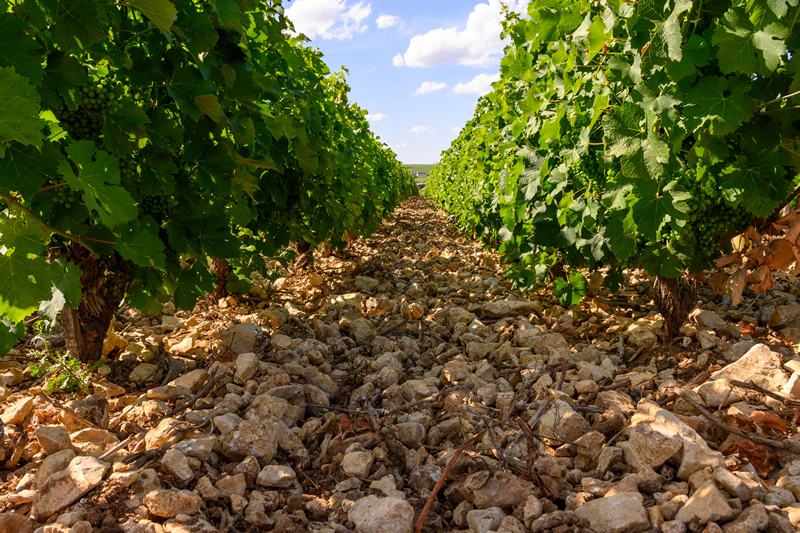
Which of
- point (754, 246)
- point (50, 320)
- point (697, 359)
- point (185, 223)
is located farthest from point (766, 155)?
point (50, 320)

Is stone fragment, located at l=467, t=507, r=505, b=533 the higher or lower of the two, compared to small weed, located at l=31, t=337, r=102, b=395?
lower

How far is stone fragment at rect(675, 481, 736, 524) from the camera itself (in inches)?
50.0

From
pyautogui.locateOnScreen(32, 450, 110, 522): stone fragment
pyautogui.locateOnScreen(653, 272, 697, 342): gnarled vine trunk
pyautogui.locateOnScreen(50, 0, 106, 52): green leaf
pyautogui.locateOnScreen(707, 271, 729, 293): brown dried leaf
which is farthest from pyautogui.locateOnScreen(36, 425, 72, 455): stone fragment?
pyautogui.locateOnScreen(653, 272, 697, 342): gnarled vine trunk

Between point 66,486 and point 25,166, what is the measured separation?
1.01m

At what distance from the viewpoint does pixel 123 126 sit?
1.72 meters

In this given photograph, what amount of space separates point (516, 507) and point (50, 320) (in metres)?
2.00

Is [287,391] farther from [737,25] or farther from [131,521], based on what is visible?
[737,25]

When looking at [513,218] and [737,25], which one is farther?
[513,218]

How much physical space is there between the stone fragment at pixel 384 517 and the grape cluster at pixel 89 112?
1.67 meters

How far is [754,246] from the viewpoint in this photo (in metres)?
2.14

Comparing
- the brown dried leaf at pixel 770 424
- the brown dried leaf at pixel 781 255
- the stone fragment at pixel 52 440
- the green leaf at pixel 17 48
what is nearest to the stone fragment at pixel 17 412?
the stone fragment at pixel 52 440

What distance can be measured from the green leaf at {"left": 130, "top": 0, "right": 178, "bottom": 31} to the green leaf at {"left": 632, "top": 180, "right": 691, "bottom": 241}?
1.97 meters

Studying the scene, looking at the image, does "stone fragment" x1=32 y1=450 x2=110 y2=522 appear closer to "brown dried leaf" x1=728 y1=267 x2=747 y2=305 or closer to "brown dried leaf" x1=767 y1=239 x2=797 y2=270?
"brown dried leaf" x1=728 y1=267 x2=747 y2=305

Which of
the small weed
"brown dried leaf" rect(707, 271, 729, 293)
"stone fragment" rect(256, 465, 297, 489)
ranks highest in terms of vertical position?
"brown dried leaf" rect(707, 271, 729, 293)
